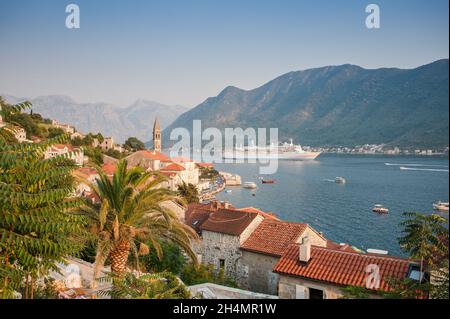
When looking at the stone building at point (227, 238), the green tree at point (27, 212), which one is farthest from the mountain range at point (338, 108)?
the green tree at point (27, 212)

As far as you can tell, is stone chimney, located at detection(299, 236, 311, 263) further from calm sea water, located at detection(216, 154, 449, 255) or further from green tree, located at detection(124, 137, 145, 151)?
green tree, located at detection(124, 137, 145, 151)

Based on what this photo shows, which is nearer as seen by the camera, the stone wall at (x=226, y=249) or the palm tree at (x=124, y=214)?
the palm tree at (x=124, y=214)

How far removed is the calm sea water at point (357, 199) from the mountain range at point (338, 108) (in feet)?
24.2

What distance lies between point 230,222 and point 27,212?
1076 centimetres

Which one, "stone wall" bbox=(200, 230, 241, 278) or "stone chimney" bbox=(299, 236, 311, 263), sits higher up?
"stone chimney" bbox=(299, 236, 311, 263)

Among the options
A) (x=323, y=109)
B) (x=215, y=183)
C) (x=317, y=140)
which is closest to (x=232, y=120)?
(x=317, y=140)

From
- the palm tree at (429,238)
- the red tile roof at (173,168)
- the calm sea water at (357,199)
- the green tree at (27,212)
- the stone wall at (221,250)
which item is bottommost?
the calm sea water at (357,199)

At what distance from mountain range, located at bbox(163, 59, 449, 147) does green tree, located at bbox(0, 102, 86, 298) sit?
31.9 metres

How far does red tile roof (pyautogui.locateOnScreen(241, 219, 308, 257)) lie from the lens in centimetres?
1154

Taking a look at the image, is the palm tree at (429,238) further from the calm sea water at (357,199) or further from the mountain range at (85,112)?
the calm sea water at (357,199)

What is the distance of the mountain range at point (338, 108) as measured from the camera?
4756 cm

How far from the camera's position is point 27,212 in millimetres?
2971

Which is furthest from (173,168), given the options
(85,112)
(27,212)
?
(27,212)

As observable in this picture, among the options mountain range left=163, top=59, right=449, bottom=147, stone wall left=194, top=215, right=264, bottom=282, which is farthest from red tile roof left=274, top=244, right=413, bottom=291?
mountain range left=163, top=59, right=449, bottom=147
